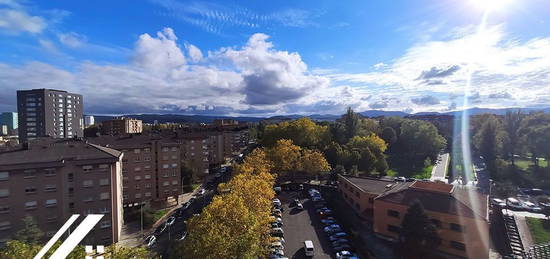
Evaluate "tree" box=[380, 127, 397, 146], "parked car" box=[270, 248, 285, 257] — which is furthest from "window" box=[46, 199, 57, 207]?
"tree" box=[380, 127, 397, 146]

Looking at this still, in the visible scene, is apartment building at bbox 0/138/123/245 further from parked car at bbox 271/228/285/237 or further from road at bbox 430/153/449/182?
road at bbox 430/153/449/182

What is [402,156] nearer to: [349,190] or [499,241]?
[349,190]

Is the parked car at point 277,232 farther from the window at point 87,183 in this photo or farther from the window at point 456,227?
the window at point 87,183

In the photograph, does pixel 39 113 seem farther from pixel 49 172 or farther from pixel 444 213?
pixel 444 213

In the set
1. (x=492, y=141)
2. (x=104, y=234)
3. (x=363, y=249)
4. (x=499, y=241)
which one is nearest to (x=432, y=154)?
(x=492, y=141)

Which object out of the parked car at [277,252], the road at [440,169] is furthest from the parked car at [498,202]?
the parked car at [277,252]

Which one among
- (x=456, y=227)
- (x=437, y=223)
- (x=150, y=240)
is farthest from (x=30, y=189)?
(x=456, y=227)
